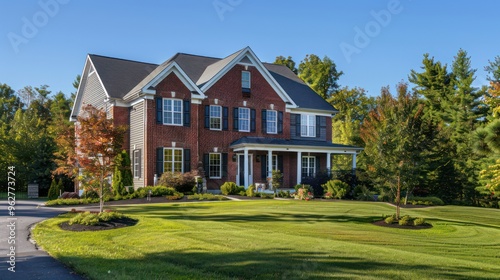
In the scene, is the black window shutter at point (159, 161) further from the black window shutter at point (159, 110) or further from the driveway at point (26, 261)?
the driveway at point (26, 261)

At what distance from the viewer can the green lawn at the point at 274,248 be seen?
25.7ft

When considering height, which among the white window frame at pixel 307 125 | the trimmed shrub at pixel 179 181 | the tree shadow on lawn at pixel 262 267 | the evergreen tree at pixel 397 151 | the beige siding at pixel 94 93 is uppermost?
the beige siding at pixel 94 93

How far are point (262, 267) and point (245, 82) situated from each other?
24.9m

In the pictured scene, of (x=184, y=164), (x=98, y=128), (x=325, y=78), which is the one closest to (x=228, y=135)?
(x=184, y=164)

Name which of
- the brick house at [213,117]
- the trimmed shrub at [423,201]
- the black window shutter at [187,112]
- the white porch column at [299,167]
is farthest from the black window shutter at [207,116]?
the trimmed shrub at [423,201]

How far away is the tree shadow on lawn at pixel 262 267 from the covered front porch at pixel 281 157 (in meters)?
19.8

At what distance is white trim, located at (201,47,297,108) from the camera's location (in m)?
30.4

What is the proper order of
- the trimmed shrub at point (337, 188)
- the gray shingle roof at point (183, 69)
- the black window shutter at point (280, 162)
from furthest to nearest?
the black window shutter at point (280, 162)
the gray shingle roof at point (183, 69)
the trimmed shrub at point (337, 188)

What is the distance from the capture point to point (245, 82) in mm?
32062

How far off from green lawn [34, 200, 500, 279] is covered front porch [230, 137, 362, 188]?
12898mm

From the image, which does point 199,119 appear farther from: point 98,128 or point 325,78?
point 325,78

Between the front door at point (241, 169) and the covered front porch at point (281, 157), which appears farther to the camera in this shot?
the front door at point (241, 169)

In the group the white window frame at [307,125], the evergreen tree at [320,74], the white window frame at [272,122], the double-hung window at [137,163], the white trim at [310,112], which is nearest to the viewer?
the double-hung window at [137,163]

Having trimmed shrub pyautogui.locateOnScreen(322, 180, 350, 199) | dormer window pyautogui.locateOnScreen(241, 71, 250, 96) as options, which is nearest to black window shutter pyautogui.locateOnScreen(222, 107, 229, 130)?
dormer window pyautogui.locateOnScreen(241, 71, 250, 96)
